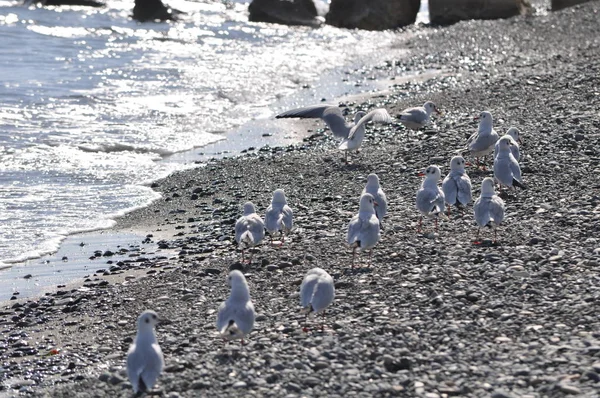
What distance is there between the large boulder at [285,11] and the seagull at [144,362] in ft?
101

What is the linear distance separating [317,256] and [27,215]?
16.8 ft

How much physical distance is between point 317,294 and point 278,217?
2.91m

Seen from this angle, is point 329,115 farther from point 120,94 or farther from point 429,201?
point 120,94

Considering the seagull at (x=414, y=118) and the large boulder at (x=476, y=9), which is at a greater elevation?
the large boulder at (x=476, y=9)

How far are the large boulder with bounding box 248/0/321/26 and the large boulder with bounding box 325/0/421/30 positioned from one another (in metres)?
1.02

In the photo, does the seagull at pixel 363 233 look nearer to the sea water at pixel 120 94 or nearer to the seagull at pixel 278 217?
the seagull at pixel 278 217

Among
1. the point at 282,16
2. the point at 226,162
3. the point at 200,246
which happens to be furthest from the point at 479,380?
the point at 282,16

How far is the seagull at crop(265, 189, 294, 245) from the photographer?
11164mm

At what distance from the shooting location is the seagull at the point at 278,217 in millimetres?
11164

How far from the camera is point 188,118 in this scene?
71.1 ft

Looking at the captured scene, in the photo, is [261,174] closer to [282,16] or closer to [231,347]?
[231,347]

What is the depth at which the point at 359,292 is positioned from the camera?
9359 millimetres

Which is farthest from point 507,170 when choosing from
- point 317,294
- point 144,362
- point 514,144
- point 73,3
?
point 73,3

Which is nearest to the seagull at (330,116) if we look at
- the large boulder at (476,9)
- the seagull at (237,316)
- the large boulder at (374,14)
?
the seagull at (237,316)
